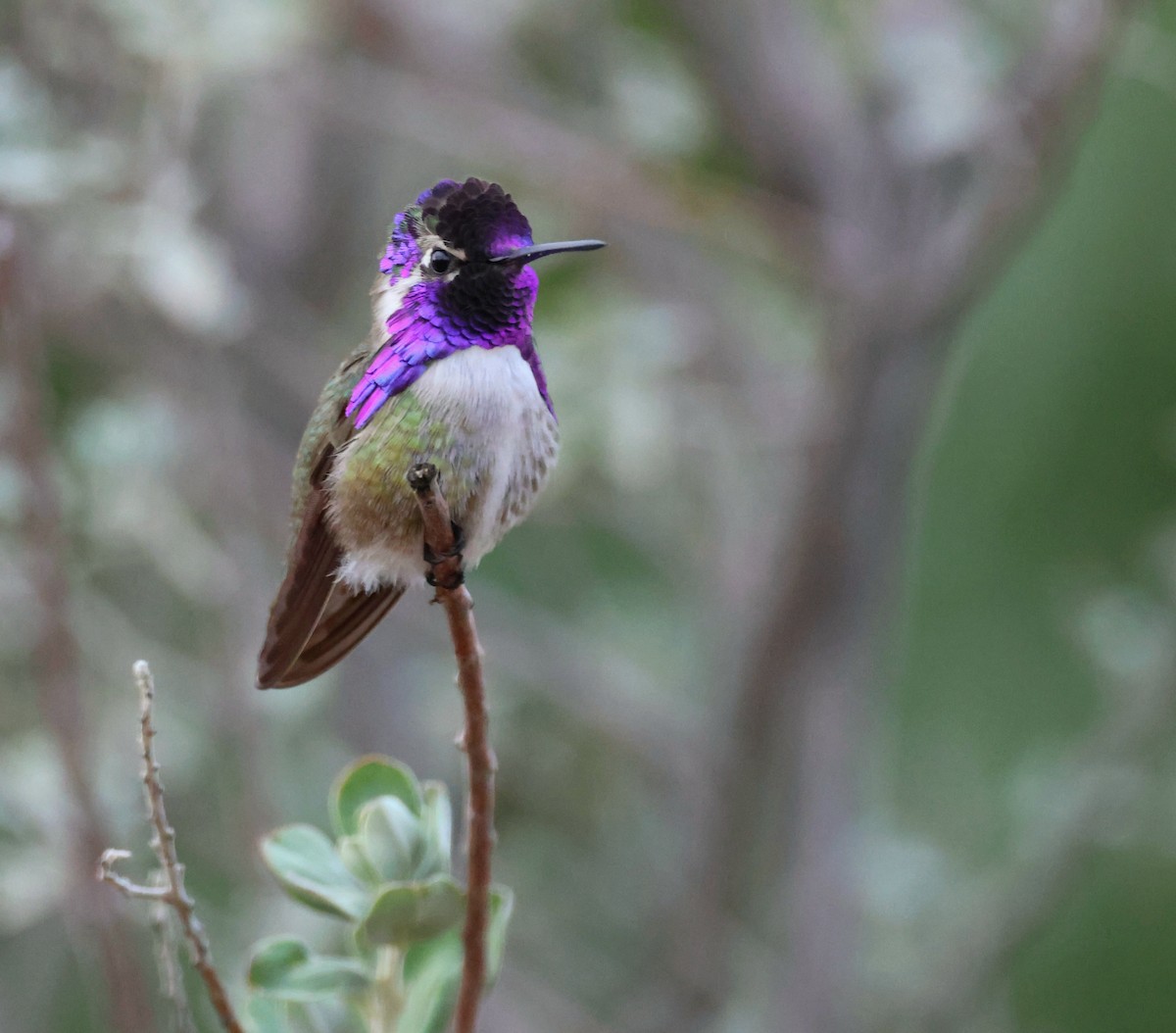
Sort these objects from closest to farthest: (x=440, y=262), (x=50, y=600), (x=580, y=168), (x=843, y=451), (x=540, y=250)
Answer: (x=540, y=250)
(x=440, y=262)
(x=50, y=600)
(x=843, y=451)
(x=580, y=168)

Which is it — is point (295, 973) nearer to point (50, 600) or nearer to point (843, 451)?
point (50, 600)

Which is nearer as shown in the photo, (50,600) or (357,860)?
(357,860)

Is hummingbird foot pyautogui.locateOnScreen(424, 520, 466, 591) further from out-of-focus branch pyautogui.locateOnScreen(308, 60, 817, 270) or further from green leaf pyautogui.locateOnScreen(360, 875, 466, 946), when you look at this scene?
out-of-focus branch pyautogui.locateOnScreen(308, 60, 817, 270)

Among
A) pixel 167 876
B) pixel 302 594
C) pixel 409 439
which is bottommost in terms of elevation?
pixel 167 876

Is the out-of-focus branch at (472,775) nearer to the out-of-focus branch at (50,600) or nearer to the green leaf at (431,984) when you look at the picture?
the green leaf at (431,984)

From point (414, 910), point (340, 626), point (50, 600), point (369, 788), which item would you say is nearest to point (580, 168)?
point (50, 600)

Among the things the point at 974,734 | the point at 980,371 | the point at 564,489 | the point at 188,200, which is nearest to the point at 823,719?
the point at 564,489

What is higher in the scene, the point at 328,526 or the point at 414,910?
the point at 328,526

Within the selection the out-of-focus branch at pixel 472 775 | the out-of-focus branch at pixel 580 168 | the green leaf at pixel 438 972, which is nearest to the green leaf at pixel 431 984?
the green leaf at pixel 438 972
